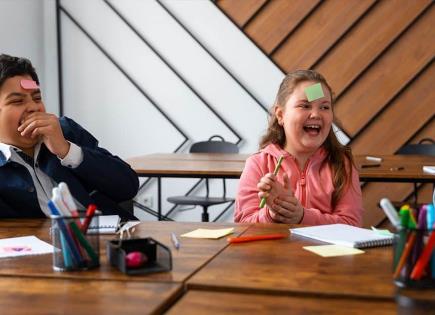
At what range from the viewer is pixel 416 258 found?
977 millimetres

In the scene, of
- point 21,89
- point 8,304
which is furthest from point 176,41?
point 8,304

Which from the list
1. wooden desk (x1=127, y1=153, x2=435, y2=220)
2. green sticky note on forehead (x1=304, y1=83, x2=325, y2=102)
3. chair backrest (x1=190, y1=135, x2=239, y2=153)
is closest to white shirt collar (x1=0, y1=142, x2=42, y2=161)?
green sticky note on forehead (x1=304, y1=83, x2=325, y2=102)

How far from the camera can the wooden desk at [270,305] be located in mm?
883

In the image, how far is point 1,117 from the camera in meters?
1.86

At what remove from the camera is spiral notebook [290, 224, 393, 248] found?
1329 mm

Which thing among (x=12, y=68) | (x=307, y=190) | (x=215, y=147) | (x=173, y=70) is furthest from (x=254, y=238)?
(x=173, y=70)

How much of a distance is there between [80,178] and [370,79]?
128 inches

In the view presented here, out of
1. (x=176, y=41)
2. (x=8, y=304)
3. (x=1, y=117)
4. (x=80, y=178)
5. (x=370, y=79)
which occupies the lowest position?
(x=8, y=304)

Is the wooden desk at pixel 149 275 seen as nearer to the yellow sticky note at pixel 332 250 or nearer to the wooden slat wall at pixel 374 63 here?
the yellow sticky note at pixel 332 250

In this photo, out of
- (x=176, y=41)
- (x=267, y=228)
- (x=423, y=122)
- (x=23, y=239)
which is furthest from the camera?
(x=176, y=41)

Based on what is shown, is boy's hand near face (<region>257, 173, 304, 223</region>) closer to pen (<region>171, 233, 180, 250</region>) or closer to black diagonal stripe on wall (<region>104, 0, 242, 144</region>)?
pen (<region>171, 233, 180, 250</region>)

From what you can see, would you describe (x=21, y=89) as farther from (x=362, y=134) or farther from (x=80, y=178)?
(x=362, y=134)

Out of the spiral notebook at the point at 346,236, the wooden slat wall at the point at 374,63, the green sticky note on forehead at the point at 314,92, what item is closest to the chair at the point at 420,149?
the wooden slat wall at the point at 374,63

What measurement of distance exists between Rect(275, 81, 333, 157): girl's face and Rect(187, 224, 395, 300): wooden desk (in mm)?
769
